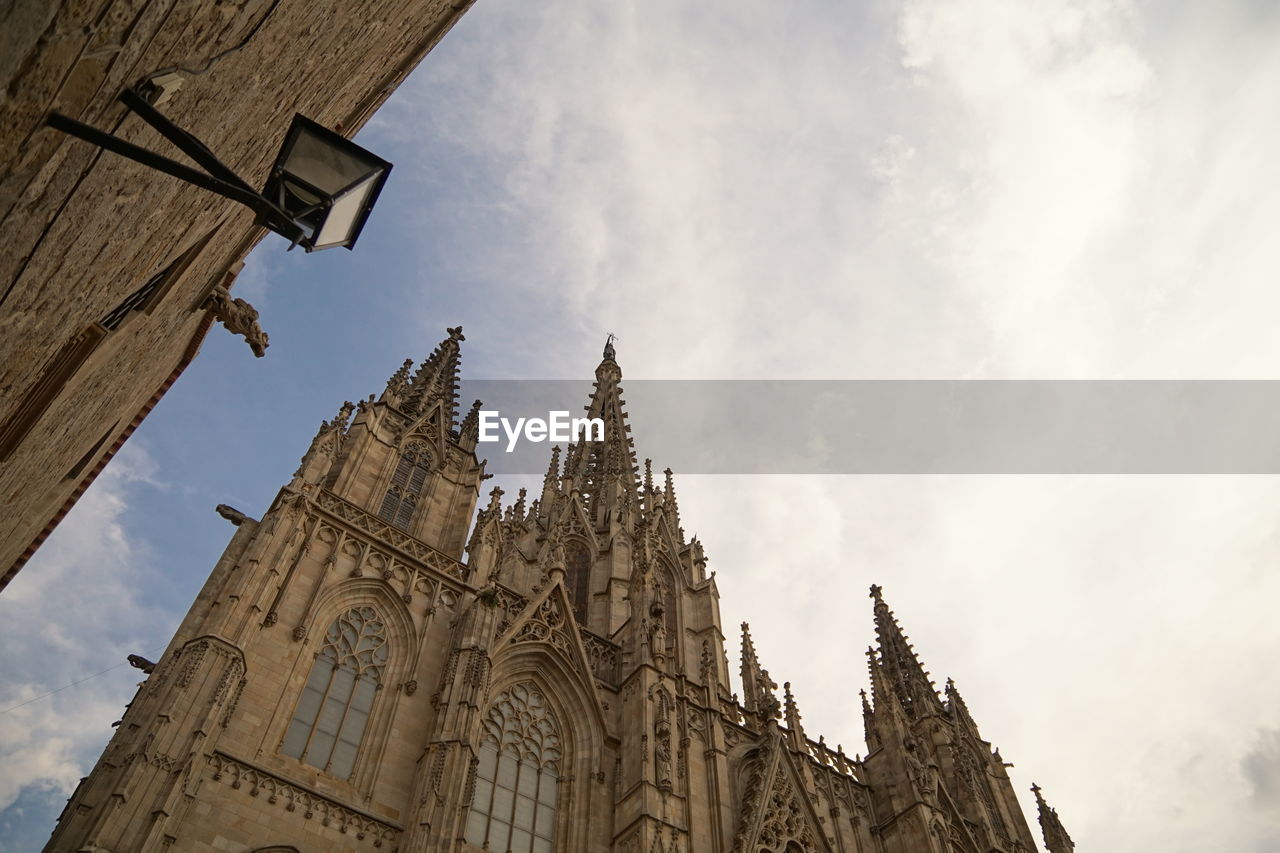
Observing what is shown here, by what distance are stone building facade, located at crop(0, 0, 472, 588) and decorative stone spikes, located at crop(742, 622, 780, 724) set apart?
18136 millimetres

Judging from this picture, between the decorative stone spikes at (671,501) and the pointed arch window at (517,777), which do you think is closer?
the pointed arch window at (517,777)

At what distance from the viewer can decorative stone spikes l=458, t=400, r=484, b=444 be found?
86.7 ft

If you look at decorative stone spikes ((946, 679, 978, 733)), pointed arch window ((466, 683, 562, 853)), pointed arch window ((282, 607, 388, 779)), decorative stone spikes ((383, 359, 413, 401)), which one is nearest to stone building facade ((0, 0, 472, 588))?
pointed arch window ((282, 607, 388, 779))

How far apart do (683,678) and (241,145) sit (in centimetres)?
1825

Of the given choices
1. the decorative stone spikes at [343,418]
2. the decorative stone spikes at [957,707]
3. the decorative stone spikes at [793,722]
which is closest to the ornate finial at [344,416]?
the decorative stone spikes at [343,418]

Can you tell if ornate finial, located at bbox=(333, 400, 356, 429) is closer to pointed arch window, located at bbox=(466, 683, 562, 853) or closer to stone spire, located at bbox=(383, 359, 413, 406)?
stone spire, located at bbox=(383, 359, 413, 406)

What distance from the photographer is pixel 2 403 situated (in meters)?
4.79

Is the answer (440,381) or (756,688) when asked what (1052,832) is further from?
(440,381)

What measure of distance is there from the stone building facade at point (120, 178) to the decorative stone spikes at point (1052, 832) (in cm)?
2958

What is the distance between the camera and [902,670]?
32.3m

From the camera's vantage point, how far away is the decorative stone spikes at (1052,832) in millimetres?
27812

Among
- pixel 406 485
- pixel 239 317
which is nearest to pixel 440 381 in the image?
pixel 406 485

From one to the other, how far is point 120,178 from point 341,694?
1371 centimetres

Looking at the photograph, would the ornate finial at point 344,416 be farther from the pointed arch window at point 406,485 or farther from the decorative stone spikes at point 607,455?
the decorative stone spikes at point 607,455
